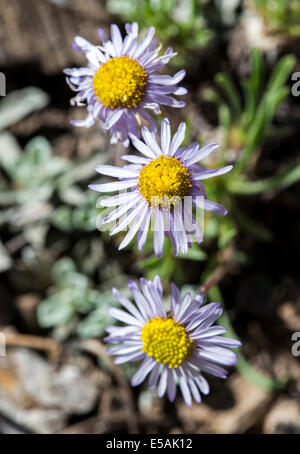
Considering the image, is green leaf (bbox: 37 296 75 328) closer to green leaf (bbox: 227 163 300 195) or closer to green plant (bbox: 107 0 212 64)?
green leaf (bbox: 227 163 300 195)

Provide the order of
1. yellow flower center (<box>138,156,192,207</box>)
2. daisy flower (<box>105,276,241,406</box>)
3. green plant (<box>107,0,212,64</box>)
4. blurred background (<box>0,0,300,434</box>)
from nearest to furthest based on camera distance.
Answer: yellow flower center (<box>138,156,192,207</box>) → daisy flower (<box>105,276,241,406</box>) → blurred background (<box>0,0,300,434</box>) → green plant (<box>107,0,212,64</box>)

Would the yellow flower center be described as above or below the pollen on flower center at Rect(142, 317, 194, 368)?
above

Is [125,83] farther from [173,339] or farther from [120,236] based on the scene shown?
[120,236]

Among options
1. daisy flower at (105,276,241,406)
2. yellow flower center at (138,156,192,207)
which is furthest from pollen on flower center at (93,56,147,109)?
daisy flower at (105,276,241,406)

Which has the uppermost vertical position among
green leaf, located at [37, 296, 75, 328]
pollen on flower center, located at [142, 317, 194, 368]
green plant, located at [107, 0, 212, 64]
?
green plant, located at [107, 0, 212, 64]

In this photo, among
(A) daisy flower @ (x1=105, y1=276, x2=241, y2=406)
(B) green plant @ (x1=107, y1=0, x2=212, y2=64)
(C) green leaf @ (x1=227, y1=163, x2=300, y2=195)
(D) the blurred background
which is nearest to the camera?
(A) daisy flower @ (x1=105, y1=276, x2=241, y2=406)

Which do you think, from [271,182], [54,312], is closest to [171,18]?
[271,182]
